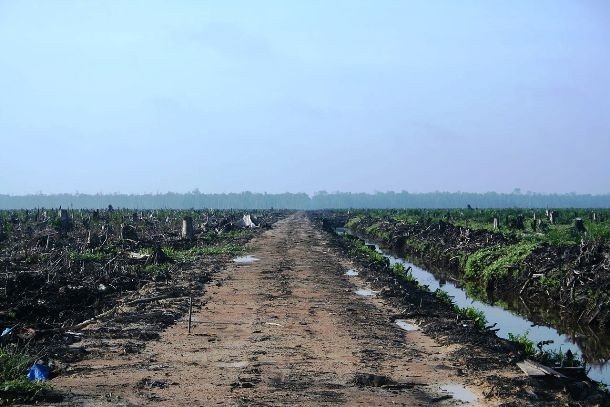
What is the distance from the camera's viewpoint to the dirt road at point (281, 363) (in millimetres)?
8375

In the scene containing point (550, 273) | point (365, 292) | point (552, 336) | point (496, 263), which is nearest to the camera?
point (552, 336)

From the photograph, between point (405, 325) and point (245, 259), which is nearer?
point (405, 325)

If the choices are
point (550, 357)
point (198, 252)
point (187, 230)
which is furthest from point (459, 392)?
point (187, 230)

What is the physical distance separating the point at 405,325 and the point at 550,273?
24.8 ft

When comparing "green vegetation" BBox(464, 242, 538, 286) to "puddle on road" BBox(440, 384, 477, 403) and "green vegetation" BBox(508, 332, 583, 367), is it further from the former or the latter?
"puddle on road" BBox(440, 384, 477, 403)

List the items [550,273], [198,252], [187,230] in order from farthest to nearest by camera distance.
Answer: [187,230]
[198,252]
[550,273]

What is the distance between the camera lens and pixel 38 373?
8.75 metres

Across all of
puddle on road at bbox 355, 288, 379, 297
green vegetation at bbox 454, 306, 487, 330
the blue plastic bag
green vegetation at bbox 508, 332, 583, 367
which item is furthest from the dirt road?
green vegetation at bbox 454, 306, 487, 330

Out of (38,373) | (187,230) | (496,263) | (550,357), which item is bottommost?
(550,357)

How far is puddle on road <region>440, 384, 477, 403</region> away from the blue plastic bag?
5222 mm

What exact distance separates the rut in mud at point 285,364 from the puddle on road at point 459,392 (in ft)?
0.04

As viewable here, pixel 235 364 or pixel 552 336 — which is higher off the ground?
pixel 235 364

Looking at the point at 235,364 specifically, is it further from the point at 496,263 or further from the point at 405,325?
the point at 496,263

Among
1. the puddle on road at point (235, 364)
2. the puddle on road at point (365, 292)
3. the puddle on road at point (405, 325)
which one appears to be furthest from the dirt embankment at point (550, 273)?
the puddle on road at point (235, 364)
